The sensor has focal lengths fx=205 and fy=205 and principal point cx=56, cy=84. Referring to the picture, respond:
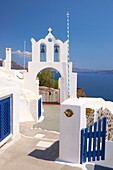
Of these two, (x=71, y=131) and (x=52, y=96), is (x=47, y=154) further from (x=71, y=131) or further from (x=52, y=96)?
(x=52, y=96)

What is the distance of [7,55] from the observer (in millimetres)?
21484

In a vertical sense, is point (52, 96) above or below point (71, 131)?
above

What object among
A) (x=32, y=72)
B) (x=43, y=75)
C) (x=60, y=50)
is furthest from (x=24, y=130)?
(x=43, y=75)

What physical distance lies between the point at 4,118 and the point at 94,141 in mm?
3643

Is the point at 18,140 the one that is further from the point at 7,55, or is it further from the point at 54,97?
the point at 7,55

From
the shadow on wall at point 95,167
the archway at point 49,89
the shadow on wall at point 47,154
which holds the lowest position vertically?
the shadow on wall at point 95,167

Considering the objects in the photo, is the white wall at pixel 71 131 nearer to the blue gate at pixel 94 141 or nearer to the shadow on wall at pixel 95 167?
the blue gate at pixel 94 141

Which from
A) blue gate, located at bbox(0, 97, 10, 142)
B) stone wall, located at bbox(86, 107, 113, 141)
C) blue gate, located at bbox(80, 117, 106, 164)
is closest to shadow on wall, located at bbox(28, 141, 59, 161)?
blue gate, located at bbox(80, 117, 106, 164)

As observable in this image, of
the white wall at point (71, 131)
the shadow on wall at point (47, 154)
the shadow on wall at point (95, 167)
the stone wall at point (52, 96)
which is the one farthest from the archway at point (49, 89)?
the shadow on wall at point (95, 167)

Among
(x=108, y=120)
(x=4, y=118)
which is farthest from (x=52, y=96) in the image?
(x=4, y=118)

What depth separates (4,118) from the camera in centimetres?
812

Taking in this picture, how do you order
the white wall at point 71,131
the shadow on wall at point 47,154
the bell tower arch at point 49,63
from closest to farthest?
the white wall at point 71,131
the shadow on wall at point 47,154
the bell tower arch at point 49,63

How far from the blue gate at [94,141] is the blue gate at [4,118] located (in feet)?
10.5

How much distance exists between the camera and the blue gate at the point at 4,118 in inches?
306
